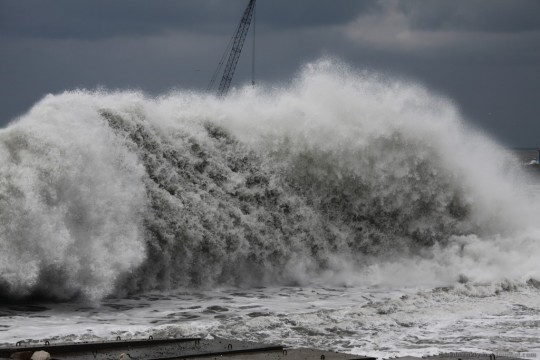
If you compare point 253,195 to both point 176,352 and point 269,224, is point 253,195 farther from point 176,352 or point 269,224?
point 176,352

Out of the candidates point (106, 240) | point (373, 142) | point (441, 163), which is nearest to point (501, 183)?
point (441, 163)

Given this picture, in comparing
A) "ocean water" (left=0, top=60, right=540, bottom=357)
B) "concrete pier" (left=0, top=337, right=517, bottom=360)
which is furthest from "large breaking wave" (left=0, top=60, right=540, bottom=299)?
"concrete pier" (left=0, top=337, right=517, bottom=360)

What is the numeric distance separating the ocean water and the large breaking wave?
0.05 m

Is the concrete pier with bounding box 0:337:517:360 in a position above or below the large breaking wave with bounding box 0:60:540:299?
below

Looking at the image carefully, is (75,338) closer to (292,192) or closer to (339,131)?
(292,192)

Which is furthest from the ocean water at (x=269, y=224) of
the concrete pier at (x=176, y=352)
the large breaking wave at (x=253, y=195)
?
the concrete pier at (x=176, y=352)

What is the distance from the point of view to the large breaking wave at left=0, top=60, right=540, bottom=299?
19.9m

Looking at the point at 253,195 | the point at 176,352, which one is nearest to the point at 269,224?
the point at 253,195

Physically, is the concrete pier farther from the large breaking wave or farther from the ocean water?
the large breaking wave

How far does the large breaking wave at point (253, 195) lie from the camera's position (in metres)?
19.9

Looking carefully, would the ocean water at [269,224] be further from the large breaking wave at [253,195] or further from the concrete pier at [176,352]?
the concrete pier at [176,352]

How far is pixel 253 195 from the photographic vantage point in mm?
25453

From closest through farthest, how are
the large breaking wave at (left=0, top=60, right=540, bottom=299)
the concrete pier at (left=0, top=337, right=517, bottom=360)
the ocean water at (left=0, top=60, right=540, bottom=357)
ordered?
the concrete pier at (left=0, top=337, right=517, bottom=360) → the ocean water at (left=0, top=60, right=540, bottom=357) → the large breaking wave at (left=0, top=60, right=540, bottom=299)

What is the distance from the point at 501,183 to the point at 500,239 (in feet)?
11.1
